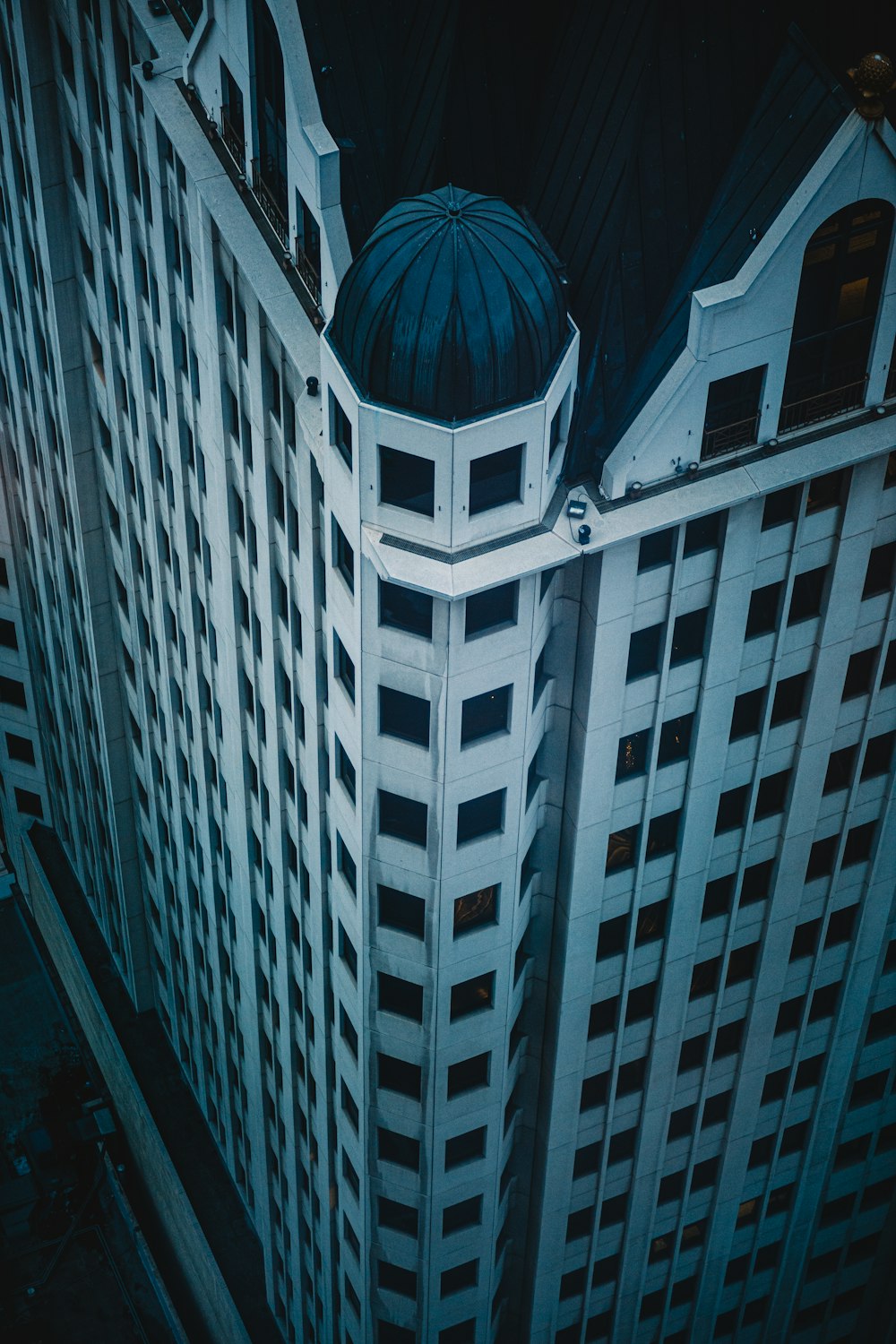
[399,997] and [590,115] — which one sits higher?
[590,115]

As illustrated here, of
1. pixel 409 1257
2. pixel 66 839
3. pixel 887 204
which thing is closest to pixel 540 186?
pixel 887 204

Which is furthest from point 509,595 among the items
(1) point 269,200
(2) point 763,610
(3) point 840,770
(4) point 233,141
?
(3) point 840,770

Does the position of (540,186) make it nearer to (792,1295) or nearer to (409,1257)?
(409,1257)

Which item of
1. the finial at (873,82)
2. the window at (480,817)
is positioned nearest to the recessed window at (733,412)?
the finial at (873,82)

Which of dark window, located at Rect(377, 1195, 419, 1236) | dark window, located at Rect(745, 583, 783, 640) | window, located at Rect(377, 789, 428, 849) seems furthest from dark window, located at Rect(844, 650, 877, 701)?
dark window, located at Rect(377, 1195, 419, 1236)

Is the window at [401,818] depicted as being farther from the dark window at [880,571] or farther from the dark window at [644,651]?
the dark window at [880,571]

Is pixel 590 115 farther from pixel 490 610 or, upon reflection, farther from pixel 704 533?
pixel 490 610

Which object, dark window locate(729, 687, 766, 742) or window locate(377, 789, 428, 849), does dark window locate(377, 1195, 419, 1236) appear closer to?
window locate(377, 789, 428, 849)
